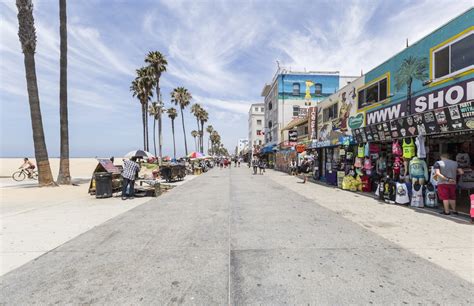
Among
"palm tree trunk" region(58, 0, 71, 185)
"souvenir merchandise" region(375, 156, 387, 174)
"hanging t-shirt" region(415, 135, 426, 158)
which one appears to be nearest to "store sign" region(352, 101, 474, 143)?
"hanging t-shirt" region(415, 135, 426, 158)

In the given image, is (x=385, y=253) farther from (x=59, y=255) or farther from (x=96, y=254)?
(x=59, y=255)

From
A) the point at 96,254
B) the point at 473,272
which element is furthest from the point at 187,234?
the point at 473,272

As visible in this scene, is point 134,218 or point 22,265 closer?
point 22,265

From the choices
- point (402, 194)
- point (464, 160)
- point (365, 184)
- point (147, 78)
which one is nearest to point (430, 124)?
point (402, 194)

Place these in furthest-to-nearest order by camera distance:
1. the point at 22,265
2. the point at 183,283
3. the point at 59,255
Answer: the point at 59,255 < the point at 22,265 < the point at 183,283

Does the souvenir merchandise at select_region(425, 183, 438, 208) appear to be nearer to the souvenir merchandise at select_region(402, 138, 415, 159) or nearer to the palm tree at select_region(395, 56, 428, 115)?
the souvenir merchandise at select_region(402, 138, 415, 159)

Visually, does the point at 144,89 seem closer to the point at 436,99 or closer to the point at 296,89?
the point at 296,89

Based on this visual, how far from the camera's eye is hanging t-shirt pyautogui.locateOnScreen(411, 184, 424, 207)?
8406 mm

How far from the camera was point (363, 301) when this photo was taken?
9.36 feet

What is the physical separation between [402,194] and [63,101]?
18.9m

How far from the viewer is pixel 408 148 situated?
886 centimetres

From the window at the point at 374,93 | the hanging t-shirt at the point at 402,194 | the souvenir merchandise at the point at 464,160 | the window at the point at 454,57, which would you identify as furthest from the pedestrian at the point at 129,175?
the souvenir merchandise at the point at 464,160

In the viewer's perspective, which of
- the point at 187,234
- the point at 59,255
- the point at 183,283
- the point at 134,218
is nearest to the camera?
the point at 183,283

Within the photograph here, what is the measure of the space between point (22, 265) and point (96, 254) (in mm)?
1077
